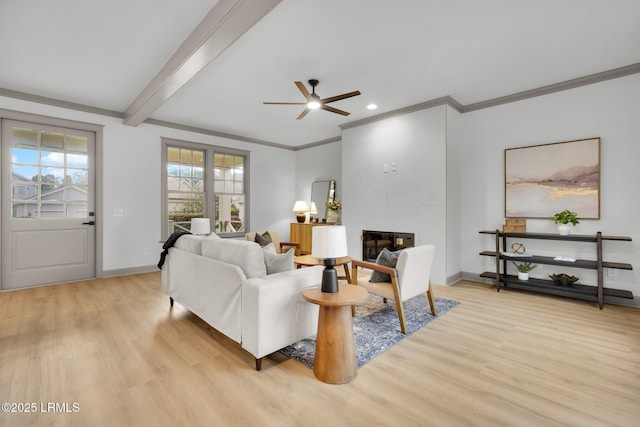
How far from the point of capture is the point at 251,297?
83.0 inches

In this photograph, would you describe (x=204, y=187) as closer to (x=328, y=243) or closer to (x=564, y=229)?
(x=328, y=243)

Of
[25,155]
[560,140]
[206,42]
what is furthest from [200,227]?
[560,140]

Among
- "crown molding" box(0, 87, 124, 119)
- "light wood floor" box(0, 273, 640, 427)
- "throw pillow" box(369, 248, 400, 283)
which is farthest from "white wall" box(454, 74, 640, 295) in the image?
"crown molding" box(0, 87, 124, 119)

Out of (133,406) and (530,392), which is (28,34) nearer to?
(133,406)

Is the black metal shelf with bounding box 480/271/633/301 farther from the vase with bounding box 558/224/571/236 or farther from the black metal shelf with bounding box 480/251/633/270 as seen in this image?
the vase with bounding box 558/224/571/236

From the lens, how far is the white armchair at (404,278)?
2.77m

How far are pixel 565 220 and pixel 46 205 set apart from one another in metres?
7.17

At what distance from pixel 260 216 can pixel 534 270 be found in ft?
17.2

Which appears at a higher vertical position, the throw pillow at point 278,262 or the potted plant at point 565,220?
the potted plant at point 565,220

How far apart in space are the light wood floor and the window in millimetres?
2684

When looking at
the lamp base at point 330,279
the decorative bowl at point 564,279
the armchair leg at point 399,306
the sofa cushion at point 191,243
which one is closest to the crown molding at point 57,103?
the sofa cushion at point 191,243

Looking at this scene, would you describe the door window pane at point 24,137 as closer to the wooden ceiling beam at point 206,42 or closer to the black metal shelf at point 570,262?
the wooden ceiling beam at point 206,42

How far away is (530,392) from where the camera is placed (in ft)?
6.06

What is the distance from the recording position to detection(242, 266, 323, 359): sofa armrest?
6.79 ft
